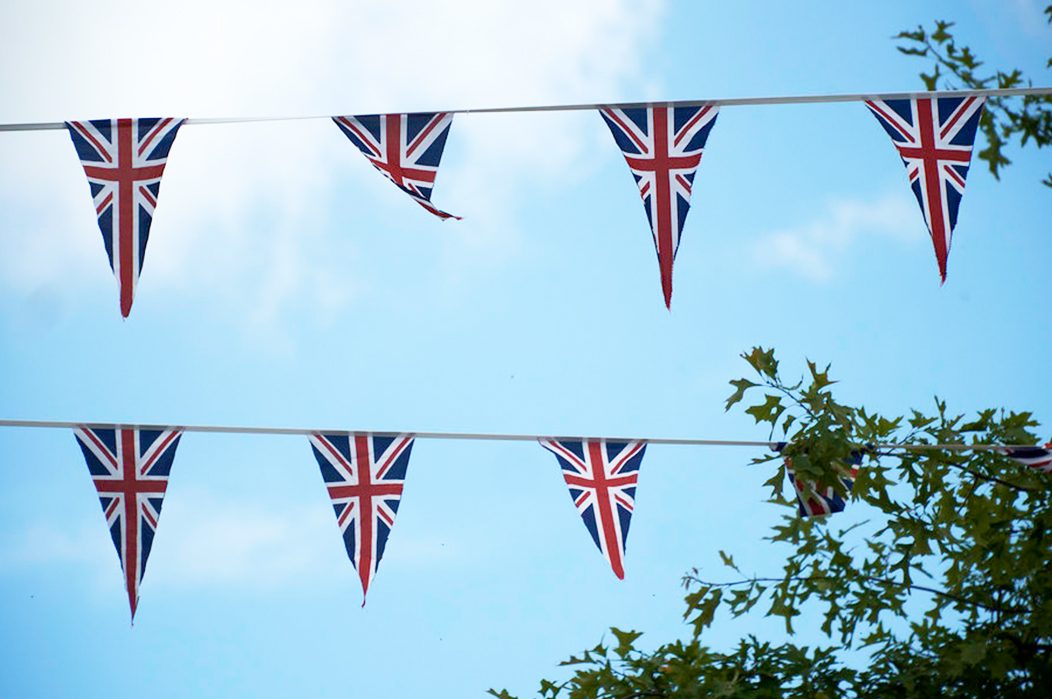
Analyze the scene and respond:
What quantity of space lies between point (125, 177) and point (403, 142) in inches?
54.0

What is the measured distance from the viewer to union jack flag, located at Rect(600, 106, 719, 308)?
21.2 ft

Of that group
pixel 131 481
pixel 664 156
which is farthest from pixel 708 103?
pixel 131 481

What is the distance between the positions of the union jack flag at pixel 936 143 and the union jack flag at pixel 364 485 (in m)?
2.86

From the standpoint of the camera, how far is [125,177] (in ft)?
21.7

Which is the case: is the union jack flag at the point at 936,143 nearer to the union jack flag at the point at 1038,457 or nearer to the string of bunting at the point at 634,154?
the string of bunting at the point at 634,154

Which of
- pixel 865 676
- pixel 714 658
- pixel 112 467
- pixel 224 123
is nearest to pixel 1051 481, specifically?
pixel 865 676

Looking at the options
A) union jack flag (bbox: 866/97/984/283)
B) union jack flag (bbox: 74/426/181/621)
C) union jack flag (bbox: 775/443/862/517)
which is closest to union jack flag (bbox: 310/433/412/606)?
union jack flag (bbox: 74/426/181/621)

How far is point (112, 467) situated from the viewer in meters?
7.10

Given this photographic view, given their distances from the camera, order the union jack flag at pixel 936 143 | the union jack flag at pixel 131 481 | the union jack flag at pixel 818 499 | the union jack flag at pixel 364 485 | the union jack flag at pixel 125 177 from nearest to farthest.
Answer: the union jack flag at pixel 818 499 → the union jack flag at pixel 936 143 → the union jack flag at pixel 125 177 → the union jack flag at pixel 131 481 → the union jack flag at pixel 364 485

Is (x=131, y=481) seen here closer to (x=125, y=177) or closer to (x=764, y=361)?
(x=125, y=177)

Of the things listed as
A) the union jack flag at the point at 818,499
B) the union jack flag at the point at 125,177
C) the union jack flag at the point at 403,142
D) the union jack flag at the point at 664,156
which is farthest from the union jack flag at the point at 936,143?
the union jack flag at the point at 125,177

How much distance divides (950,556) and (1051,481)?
1.85 ft

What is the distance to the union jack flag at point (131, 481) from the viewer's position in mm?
7055

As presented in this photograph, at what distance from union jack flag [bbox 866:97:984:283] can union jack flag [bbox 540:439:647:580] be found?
191 centimetres
